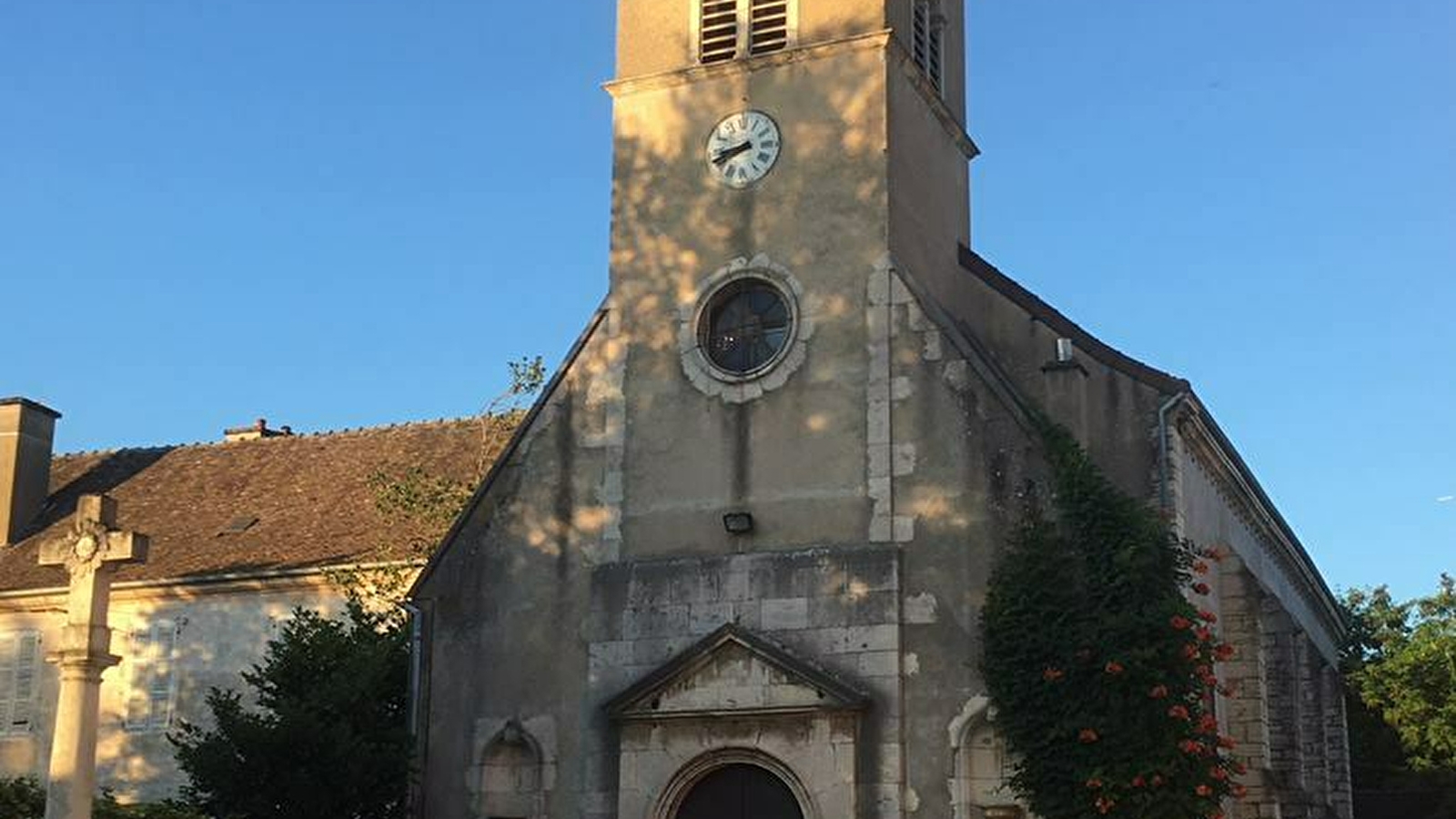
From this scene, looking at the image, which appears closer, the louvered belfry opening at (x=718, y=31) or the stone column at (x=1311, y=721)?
the louvered belfry opening at (x=718, y=31)

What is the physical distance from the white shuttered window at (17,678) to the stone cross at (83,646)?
11.2 m

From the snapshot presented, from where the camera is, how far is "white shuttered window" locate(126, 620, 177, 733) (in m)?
24.7

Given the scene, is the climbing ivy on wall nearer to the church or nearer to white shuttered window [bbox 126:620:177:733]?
the church

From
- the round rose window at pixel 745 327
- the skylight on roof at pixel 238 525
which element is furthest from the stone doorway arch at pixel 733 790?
the skylight on roof at pixel 238 525

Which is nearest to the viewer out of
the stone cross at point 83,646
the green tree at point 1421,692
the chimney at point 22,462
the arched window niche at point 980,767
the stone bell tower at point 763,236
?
the stone cross at point 83,646

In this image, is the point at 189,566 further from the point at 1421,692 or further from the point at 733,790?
the point at 1421,692

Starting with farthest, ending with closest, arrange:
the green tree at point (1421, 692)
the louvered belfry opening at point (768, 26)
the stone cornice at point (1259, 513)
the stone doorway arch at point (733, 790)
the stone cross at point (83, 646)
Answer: the green tree at point (1421, 692) → the louvered belfry opening at point (768, 26) → the stone cornice at point (1259, 513) → the stone doorway arch at point (733, 790) → the stone cross at point (83, 646)

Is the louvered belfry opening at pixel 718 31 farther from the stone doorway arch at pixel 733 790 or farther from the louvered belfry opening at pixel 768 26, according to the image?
the stone doorway arch at pixel 733 790

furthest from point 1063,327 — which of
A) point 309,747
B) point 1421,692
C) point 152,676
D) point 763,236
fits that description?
point 1421,692

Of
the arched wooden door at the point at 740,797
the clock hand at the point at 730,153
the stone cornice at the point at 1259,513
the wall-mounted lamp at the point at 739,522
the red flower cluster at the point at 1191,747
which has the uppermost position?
the clock hand at the point at 730,153

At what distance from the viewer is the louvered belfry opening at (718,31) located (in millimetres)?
19312

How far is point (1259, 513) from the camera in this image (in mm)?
22500

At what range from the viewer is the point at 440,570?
18.9 m

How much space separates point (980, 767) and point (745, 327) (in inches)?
203
